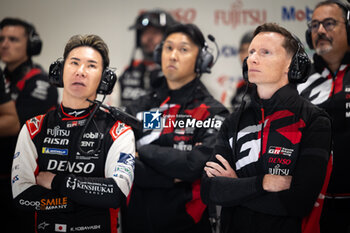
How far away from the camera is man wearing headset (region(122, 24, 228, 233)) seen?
2436 mm

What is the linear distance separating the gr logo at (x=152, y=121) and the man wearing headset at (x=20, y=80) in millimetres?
577

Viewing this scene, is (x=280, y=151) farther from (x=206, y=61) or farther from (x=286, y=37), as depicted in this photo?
(x=206, y=61)

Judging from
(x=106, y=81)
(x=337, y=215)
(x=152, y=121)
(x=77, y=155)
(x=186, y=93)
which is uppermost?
(x=106, y=81)

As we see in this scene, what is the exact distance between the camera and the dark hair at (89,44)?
2.21m

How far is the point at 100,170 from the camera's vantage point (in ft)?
7.22

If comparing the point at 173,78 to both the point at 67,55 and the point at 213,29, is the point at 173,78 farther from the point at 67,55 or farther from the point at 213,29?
the point at 67,55

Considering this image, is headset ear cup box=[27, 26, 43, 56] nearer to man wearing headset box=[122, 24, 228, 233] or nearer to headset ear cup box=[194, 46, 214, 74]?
man wearing headset box=[122, 24, 228, 233]

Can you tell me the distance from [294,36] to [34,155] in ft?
4.70

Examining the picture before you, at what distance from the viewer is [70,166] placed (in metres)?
2.21

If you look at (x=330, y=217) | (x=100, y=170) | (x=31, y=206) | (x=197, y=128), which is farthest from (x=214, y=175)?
(x=31, y=206)

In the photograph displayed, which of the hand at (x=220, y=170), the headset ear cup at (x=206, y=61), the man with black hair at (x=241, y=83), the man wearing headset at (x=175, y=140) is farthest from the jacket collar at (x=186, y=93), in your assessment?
the hand at (x=220, y=170)

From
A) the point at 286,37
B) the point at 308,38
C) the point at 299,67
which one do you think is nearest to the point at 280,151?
the point at 299,67

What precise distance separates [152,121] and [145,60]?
1156 millimetres

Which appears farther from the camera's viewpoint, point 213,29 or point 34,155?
point 213,29
